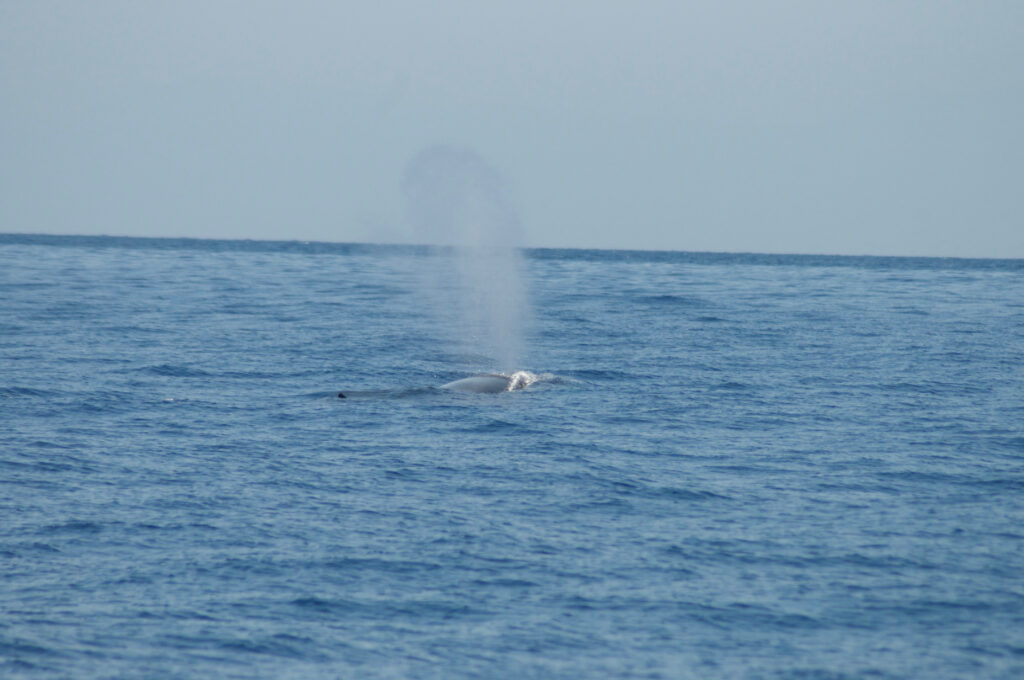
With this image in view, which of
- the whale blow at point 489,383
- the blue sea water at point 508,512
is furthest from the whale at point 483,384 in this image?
the blue sea water at point 508,512

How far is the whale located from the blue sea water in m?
0.74

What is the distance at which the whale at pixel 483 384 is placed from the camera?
33675 millimetres

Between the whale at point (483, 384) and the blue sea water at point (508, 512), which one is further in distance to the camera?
the whale at point (483, 384)

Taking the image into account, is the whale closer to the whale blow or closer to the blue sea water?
the whale blow

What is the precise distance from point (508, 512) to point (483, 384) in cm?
1366

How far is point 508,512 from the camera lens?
20484 millimetres

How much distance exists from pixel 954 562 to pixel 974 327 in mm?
40735

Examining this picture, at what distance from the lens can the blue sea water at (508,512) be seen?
14773 millimetres

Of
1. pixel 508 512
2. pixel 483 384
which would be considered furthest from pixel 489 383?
pixel 508 512

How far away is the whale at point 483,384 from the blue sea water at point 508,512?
2.43 ft

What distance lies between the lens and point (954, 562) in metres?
18.1

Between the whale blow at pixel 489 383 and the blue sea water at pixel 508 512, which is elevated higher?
the whale blow at pixel 489 383

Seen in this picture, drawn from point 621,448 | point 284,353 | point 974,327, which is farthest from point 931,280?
point 621,448

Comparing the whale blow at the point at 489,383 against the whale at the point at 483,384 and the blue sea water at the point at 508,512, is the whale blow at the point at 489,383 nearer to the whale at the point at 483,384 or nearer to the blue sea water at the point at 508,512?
the whale at the point at 483,384
